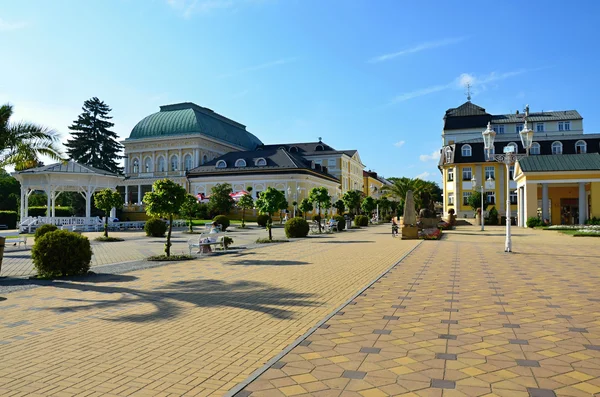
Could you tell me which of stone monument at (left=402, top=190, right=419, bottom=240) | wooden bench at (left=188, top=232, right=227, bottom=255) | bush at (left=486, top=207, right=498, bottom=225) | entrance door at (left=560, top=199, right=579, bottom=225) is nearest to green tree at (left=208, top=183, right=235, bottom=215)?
stone monument at (left=402, top=190, right=419, bottom=240)

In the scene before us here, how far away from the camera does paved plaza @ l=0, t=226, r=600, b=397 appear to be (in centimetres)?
425

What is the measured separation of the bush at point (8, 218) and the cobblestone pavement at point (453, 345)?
4603cm

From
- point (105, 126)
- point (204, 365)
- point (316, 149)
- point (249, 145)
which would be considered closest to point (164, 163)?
point (105, 126)

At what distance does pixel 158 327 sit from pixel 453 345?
4.00 m

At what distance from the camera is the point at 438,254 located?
16391 millimetres

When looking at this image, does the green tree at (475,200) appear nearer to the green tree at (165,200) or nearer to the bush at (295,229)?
the bush at (295,229)

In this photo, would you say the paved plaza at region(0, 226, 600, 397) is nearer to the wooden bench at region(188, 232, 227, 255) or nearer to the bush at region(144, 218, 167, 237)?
the wooden bench at region(188, 232, 227, 255)

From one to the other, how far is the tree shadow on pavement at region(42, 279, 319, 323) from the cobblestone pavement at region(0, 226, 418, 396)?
0.06 feet

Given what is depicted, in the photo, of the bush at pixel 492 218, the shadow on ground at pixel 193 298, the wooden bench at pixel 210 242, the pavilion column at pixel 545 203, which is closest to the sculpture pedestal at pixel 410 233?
the wooden bench at pixel 210 242

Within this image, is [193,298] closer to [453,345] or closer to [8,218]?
[453,345]

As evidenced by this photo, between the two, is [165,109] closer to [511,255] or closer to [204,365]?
[511,255]

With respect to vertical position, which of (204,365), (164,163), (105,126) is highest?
(105,126)

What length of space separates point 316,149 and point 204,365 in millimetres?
82397

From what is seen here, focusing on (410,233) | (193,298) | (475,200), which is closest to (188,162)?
(475,200)
